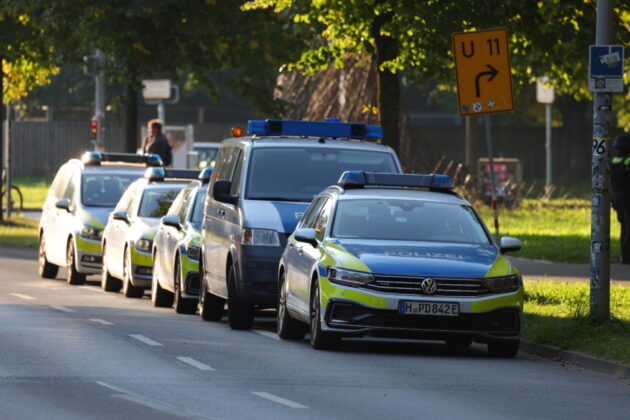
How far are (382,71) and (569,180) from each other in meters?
40.2

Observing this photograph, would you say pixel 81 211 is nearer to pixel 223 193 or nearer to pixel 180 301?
pixel 180 301

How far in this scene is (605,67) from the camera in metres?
15.8

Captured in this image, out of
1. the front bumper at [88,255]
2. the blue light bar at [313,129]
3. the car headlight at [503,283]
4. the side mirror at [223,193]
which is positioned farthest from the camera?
the front bumper at [88,255]

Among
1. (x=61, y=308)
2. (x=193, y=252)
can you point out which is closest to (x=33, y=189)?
(x=61, y=308)

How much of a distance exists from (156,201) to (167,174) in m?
1.00

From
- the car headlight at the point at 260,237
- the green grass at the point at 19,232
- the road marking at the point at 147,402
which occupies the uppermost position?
the car headlight at the point at 260,237

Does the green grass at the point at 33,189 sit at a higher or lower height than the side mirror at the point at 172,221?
lower

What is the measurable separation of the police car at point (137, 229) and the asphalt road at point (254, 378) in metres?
4.33

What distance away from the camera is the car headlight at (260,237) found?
1680 centimetres

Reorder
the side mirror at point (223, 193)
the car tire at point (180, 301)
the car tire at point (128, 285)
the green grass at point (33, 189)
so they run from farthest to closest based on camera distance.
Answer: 1. the green grass at point (33, 189)
2. the car tire at point (128, 285)
3. the car tire at point (180, 301)
4. the side mirror at point (223, 193)

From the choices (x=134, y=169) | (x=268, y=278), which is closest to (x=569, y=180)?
(x=134, y=169)

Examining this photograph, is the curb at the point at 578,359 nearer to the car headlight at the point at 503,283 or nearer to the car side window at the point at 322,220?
the car headlight at the point at 503,283

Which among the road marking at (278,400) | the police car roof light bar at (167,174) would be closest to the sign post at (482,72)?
the police car roof light bar at (167,174)

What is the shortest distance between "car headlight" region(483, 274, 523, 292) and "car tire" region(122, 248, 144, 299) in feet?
28.4
